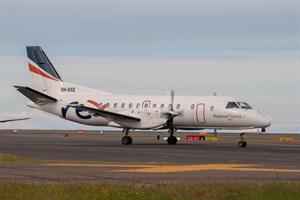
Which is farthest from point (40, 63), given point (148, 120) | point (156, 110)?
point (156, 110)

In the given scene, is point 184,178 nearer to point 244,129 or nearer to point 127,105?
point 244,129

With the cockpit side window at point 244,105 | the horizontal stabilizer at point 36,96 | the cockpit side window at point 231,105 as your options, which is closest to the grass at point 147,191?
the cockpit side window at point 231,105

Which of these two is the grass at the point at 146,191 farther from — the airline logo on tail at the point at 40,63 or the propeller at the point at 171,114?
the airline logo on tail at the point at 40,63

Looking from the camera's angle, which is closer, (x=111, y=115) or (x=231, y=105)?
(x=231, y=105)

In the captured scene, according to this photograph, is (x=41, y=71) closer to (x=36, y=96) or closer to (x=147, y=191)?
(x=36, y=96)

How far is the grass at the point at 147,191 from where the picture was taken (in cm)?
1670

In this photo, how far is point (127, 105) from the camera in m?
54.9

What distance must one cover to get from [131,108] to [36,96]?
8.42m

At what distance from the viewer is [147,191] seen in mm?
17375

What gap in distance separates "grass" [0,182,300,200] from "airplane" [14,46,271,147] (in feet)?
102

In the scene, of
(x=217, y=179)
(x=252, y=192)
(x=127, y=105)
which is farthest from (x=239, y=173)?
(x=127, y=105)

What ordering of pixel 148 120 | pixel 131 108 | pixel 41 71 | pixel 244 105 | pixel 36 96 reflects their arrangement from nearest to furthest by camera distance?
pixel 244 105
pixel 148 120
pixel 131 108
pixel 36 96
pixel 41 71

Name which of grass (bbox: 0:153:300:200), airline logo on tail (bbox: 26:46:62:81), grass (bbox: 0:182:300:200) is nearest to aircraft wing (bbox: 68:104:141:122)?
airline logo on tail (bbox: 26:46:62:81)

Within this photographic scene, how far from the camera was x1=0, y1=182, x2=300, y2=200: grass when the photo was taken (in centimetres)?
1670
